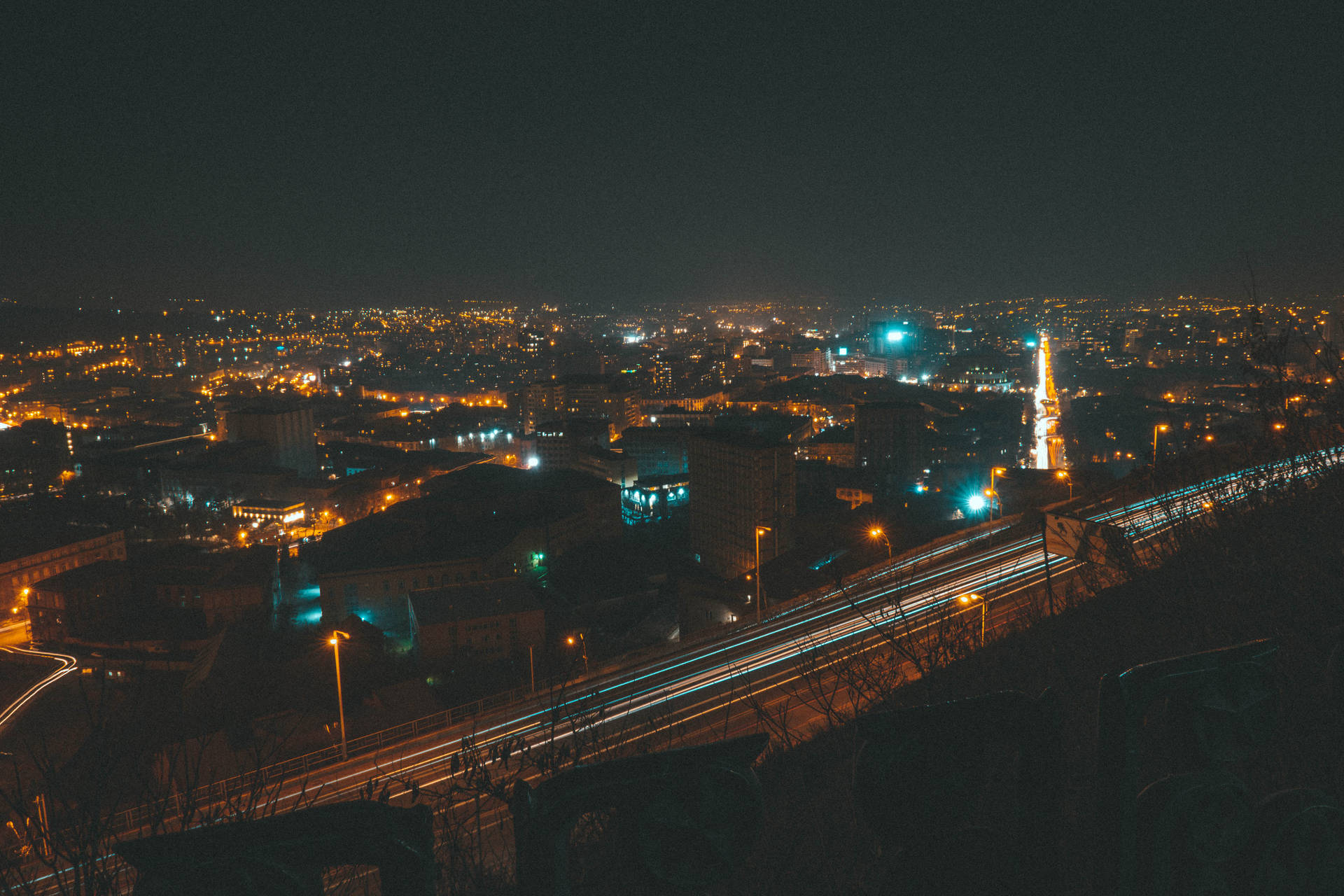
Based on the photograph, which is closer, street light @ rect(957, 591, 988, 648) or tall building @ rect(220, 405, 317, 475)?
street light @ rect(957, 591, 988, 648)

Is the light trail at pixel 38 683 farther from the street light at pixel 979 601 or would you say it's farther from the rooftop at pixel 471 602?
the street light at pixel 979 601

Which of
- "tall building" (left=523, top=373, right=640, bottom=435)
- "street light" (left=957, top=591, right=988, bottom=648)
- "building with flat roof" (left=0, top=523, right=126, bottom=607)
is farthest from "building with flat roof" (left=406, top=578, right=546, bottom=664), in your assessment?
"tall building" (left=523, top=373, right=640, bottom=435)

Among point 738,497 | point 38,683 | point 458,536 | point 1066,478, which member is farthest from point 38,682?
point 1066,478

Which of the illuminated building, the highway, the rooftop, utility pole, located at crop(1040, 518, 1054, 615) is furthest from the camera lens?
the illuminated building

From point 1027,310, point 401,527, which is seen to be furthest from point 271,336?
point 1027,310

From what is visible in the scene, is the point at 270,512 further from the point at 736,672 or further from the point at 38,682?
the point at 736,672

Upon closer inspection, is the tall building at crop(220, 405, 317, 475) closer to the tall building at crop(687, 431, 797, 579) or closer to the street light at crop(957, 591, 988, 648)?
the tall building at crop(687, 431, 797, 579)
